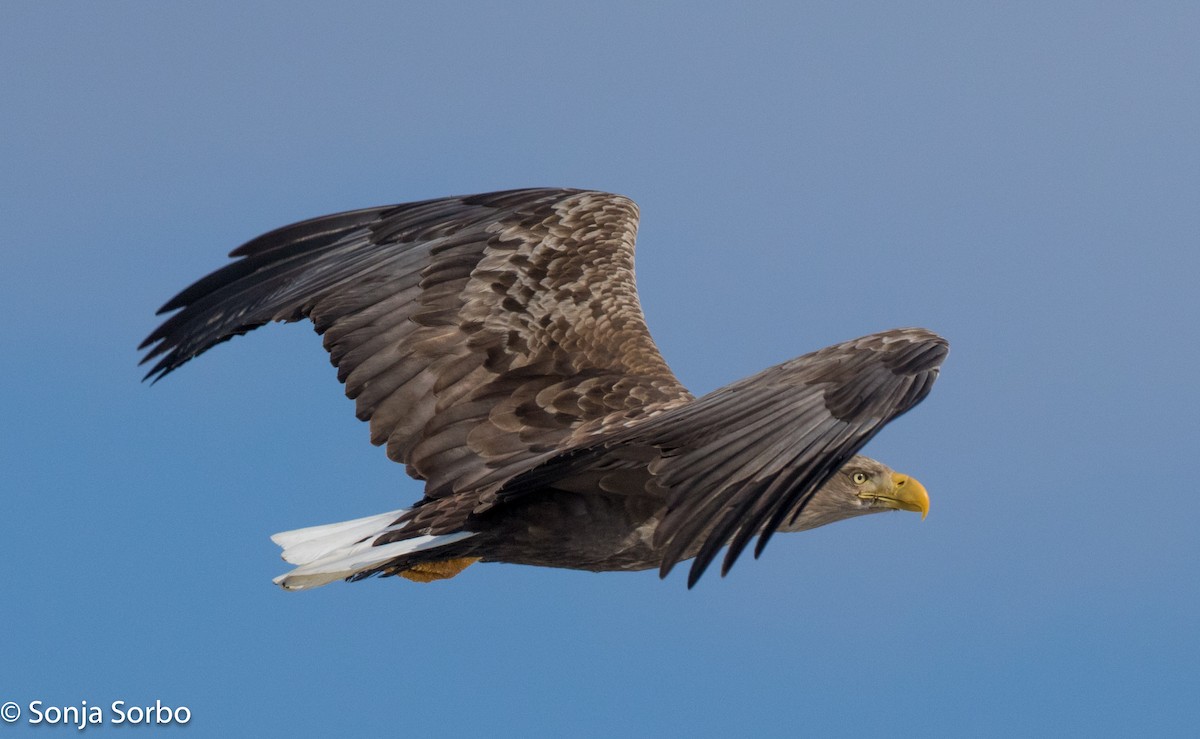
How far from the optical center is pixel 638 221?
948 cm

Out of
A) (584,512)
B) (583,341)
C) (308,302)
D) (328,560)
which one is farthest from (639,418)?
(308,302)

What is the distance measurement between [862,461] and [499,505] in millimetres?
1650

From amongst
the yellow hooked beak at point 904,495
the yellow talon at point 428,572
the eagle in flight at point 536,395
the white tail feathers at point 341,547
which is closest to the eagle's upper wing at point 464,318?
the eagle in flight at point 536,395

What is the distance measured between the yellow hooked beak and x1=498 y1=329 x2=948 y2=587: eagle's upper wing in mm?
1255

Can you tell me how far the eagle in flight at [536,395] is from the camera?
646 cm

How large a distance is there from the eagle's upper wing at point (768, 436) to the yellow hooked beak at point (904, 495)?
1255 millimetres

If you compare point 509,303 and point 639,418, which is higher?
point 509,303

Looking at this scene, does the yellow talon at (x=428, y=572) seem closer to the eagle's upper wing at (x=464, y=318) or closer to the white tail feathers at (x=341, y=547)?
the white tail feathers at (x=341, y=547)

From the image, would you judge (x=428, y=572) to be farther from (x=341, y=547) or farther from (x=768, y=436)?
(x=768, y=436)

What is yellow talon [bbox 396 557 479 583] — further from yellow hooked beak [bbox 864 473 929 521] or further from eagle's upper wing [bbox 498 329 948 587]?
yellow hooked beak [bbox 864 473 929 521]

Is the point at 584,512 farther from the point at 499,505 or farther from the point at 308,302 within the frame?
the point at 308,302

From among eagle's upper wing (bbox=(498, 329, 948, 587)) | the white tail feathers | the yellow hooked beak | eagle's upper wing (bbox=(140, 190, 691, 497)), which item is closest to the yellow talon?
the white tail feathers

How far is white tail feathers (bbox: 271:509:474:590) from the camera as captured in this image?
25.4 ft

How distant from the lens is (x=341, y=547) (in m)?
8.01
